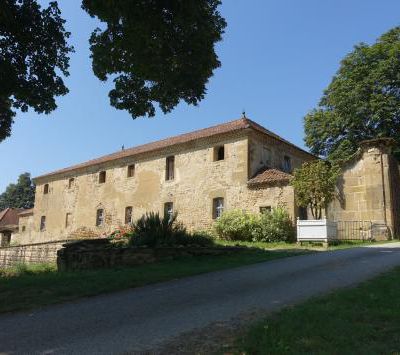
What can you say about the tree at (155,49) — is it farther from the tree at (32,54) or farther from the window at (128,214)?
the window at (128,214)

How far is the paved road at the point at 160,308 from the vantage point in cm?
486

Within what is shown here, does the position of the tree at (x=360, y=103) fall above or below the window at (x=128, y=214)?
above

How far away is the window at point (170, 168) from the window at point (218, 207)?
4.30 m

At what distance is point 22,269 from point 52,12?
28.7ft

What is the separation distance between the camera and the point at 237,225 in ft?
70.3

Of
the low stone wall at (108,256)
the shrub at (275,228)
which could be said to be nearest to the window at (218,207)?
the shrub at (275,228)

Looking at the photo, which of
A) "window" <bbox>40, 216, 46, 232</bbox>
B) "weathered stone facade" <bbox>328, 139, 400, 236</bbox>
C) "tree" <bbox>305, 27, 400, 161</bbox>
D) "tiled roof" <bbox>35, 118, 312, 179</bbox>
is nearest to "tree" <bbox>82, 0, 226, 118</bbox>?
"tiled roof" <bbox>35, 118, 312, 179</bbox>

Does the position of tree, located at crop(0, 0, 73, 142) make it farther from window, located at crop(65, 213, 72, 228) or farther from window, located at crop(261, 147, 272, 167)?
window, located at crop(65, 213, 72, 228)

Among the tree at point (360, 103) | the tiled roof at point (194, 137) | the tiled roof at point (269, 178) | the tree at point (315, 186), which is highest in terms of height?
the tree at point (360, 103)

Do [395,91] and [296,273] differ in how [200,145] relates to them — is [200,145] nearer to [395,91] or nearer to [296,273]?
[395,91]

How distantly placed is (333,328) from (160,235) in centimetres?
983

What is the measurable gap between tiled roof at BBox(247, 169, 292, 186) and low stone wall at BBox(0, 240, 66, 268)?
34.7 feet

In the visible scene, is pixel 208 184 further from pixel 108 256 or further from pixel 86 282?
pixel 86 282

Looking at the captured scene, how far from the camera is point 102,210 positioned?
3309 centimetres
